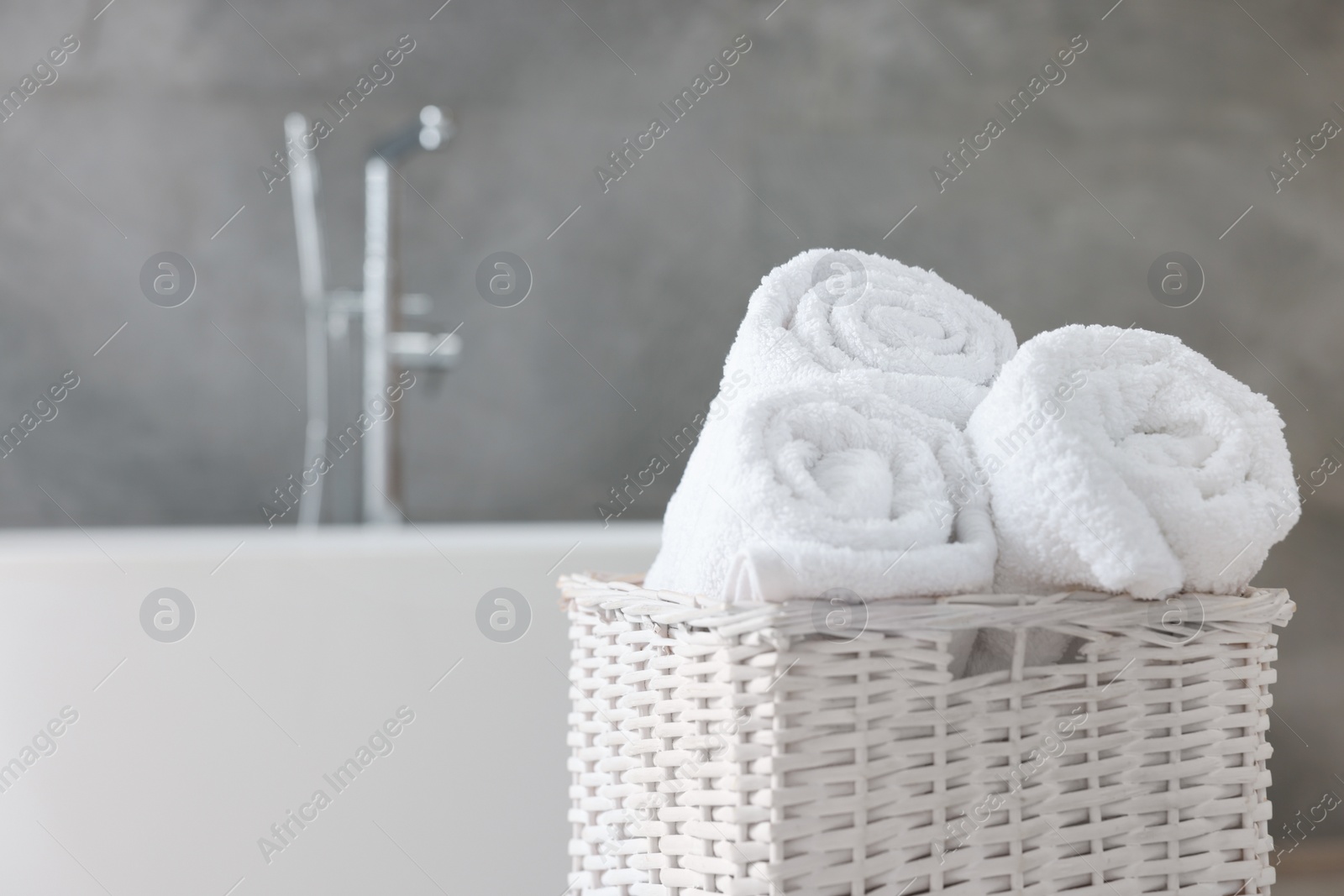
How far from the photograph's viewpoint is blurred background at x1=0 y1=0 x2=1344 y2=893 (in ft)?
5.75

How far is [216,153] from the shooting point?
1.78 m

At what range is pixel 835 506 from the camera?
→ 1.60ft

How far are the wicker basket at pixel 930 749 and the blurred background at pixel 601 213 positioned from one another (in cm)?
133

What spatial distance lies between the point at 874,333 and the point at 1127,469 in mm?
175

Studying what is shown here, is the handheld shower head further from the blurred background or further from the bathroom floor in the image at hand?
the bathroom floor

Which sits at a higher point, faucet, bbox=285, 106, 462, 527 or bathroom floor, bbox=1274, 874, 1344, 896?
faucet, bbox=285, 106, 462, 527

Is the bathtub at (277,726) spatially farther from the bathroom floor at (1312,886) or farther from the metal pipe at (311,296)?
the bathroom floor at (1312,886)

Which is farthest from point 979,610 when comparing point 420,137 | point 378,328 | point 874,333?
point 378,328

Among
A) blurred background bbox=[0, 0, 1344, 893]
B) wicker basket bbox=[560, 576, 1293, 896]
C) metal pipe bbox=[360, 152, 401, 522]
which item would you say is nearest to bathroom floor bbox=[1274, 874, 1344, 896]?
blurred background bbox=[0, 0, 1344, 893]

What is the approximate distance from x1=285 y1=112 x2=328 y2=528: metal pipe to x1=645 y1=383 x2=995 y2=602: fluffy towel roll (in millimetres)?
1310

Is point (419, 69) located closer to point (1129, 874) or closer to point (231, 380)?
point (231, 380)

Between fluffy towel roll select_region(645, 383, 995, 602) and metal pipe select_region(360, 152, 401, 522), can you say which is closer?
fluffy towel roll select_region(645, 383, 995, 602)

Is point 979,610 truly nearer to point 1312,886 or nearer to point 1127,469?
point 1127,469

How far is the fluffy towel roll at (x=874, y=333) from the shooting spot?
0.59 m
